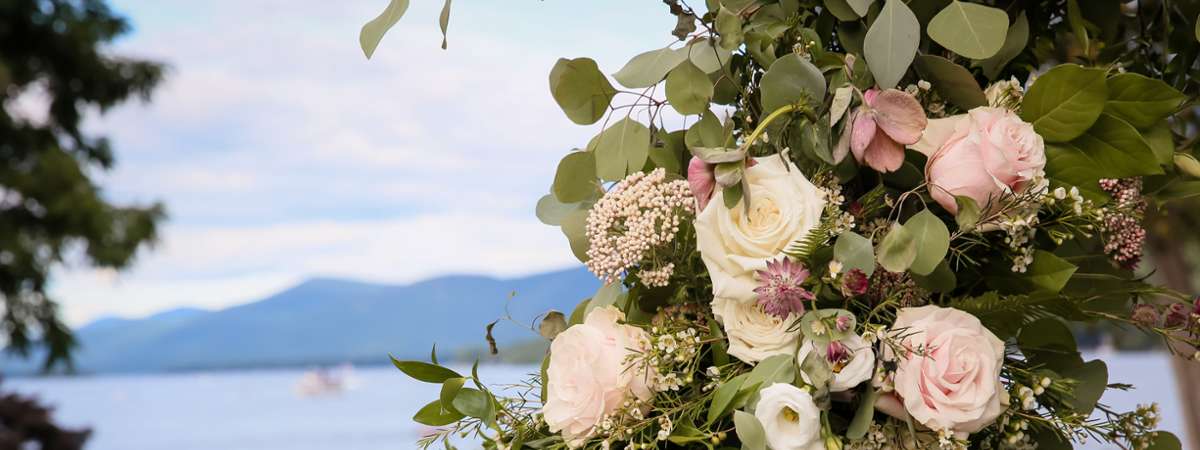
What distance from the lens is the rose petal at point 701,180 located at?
43 cm

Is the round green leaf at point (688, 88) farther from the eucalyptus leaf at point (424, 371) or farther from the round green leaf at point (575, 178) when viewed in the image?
the eucalyptus leaf at point (424, 371)

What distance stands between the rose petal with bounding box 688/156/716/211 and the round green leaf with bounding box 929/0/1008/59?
0.13 m

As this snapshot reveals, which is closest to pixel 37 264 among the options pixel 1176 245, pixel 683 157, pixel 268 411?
pixel 1176 245

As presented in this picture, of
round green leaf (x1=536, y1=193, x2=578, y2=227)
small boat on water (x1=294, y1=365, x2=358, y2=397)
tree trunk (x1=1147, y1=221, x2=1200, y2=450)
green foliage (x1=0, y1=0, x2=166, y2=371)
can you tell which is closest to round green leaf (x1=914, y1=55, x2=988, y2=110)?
round green leaf (x1=536, y1=193, x2=578, y2=227)

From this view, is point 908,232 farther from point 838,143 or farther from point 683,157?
point 683,157

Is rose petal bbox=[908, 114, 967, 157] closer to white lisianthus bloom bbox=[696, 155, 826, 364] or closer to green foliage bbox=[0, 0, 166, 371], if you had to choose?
white lisianthus bloom bbox=[696, 155, 826, 364]

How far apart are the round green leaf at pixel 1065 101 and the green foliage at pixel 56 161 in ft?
23.6

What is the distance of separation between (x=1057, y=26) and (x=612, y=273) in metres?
0.38

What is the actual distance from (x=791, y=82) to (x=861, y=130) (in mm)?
41

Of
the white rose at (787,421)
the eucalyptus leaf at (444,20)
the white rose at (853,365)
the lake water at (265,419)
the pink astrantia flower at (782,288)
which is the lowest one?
the lake water at (265,419)

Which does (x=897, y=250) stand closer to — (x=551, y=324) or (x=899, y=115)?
(x=899, y=115)

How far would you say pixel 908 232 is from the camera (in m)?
0.42

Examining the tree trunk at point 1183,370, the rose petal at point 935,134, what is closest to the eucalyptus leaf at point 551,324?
the rose petal at point 935,134

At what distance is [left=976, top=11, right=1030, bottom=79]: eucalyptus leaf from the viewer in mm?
513
